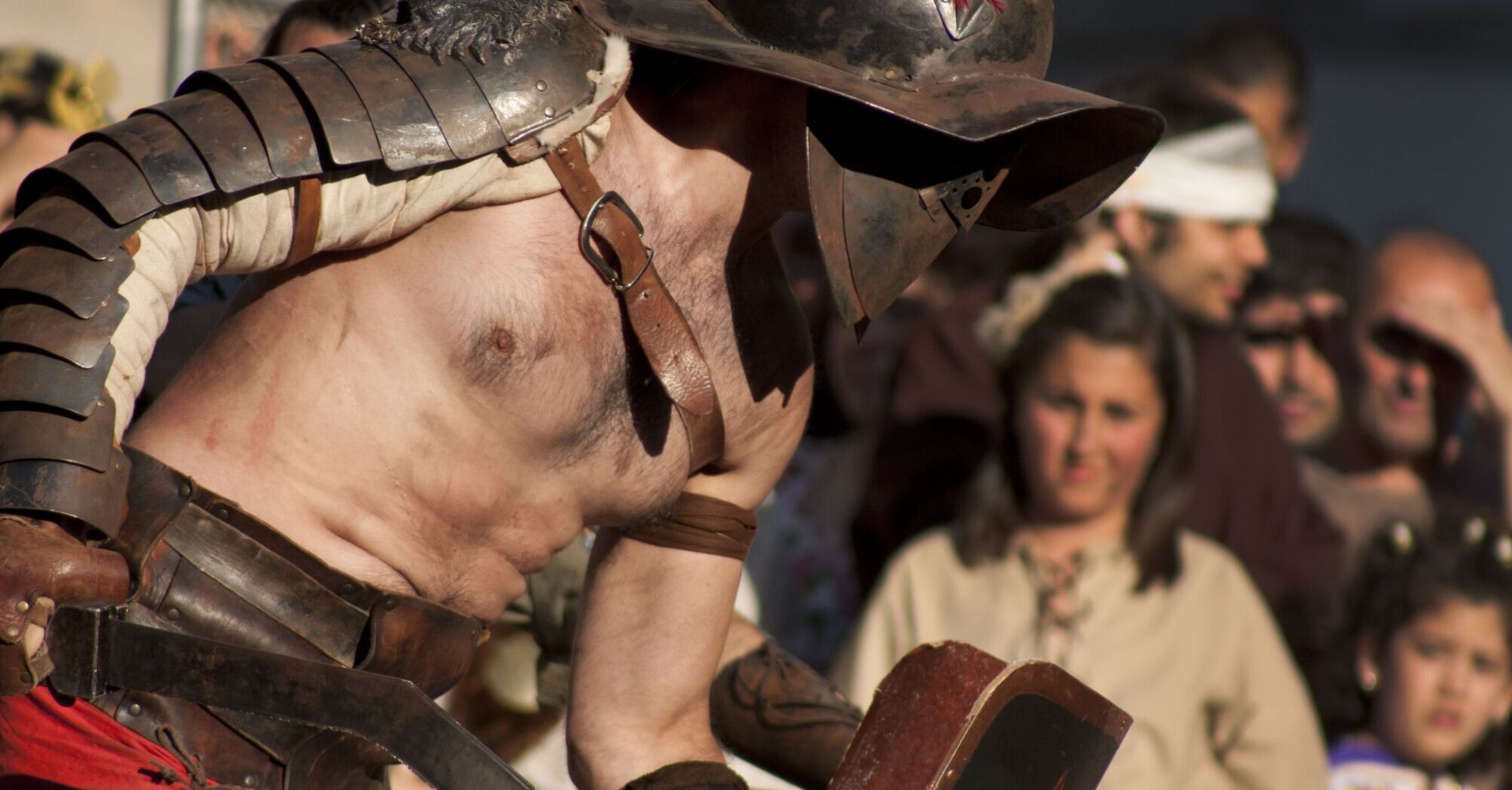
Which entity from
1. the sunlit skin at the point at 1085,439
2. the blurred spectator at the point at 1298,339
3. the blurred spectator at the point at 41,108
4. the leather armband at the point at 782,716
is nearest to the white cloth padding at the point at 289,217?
the leather armband at the point at 782,716

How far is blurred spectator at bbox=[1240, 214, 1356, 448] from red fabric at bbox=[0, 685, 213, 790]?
395cm

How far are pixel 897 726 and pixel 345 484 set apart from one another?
81 centimetres

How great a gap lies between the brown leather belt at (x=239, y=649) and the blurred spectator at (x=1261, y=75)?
4392mm

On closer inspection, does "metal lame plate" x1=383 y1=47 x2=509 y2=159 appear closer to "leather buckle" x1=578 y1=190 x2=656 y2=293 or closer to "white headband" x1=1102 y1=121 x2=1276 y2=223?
"leather buckle" x1=578 y1=190 x2=656 y2=293

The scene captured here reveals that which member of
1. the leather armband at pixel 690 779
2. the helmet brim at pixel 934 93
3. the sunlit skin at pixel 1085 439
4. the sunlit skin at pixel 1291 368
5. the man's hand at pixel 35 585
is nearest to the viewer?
the man's hand at pixel 35 585

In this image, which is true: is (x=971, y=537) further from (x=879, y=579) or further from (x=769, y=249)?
(x=769, y=249)

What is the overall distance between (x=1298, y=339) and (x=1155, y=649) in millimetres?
1803

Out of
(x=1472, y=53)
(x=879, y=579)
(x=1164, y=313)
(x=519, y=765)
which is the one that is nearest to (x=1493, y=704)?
(x=1164, y=313)

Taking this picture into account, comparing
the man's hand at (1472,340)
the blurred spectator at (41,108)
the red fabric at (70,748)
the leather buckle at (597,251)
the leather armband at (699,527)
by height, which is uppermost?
the leather buckle at (597,251)

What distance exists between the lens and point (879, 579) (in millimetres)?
4309

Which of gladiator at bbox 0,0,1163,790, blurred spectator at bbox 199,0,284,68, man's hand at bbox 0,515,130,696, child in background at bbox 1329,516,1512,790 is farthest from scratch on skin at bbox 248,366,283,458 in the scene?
child in background at bbox 1329,516,1512,790

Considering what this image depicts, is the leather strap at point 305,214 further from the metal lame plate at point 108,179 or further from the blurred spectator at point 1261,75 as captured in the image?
the blurred spectator at point 1261,75

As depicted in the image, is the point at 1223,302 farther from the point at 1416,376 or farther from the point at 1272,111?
the point at 1272,111

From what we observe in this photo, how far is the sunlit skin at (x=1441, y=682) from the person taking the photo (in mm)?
4496
